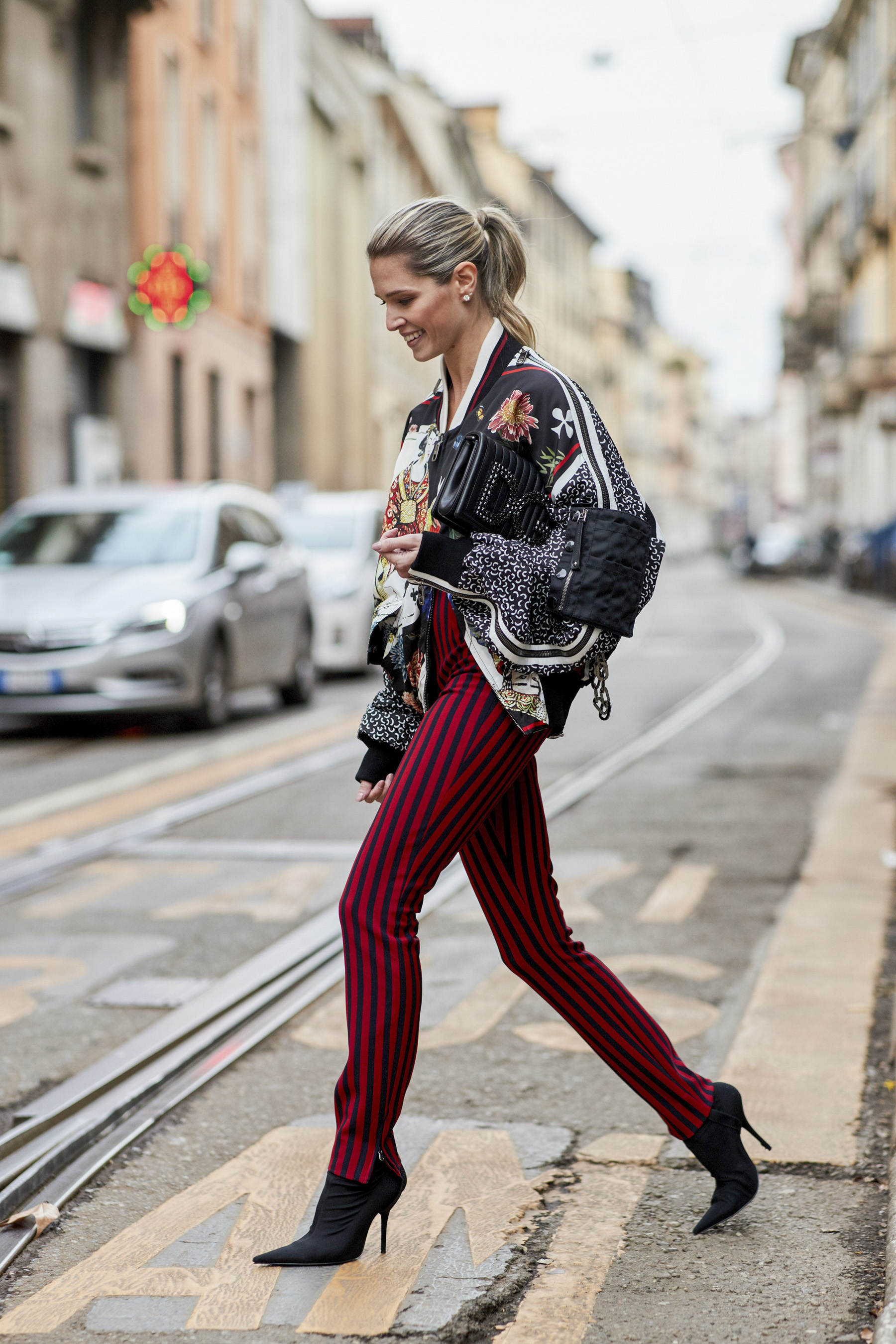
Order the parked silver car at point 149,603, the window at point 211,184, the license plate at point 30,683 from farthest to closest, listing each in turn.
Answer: the window at point 211,184, the parked silver car at point 149,603, the license plate at point 30,683

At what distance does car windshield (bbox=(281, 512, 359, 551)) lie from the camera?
1683 cm

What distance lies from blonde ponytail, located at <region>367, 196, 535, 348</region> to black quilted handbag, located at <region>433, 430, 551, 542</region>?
11.1 inches

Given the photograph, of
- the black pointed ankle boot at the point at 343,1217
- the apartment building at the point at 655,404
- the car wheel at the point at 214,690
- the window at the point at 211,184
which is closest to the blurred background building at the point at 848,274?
the window at the point at 211,184

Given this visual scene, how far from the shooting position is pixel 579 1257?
312 cm

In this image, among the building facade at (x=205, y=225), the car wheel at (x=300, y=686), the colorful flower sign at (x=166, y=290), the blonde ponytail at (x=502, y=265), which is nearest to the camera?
the blonde ponytail at (x=502, y=265)

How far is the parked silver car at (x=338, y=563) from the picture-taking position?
Result: 15945 millimetres

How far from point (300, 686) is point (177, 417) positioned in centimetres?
1399

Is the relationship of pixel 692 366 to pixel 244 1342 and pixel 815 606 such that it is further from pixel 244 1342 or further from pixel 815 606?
pixel 244 1342

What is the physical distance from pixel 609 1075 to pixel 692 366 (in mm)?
158162

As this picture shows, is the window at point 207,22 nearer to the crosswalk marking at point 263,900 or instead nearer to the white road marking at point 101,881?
the white road marking at point 101,881

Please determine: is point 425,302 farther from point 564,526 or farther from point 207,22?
point 207,22

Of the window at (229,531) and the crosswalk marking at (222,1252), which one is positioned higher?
the window at (229,531)

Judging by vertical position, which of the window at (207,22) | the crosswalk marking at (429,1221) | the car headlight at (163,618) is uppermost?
the window at (207,22)

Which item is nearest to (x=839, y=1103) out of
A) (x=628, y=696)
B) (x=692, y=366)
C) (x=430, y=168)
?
(x=628, y=696)
